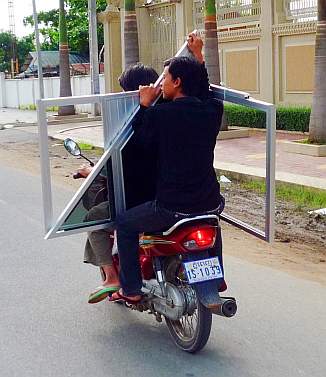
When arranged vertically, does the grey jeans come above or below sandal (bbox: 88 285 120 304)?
above

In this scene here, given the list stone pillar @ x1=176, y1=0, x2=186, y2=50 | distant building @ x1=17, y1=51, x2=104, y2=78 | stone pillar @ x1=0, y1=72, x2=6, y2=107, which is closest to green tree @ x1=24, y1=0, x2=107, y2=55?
distant building @ x1=17, y1=51, x2=104, y2=78

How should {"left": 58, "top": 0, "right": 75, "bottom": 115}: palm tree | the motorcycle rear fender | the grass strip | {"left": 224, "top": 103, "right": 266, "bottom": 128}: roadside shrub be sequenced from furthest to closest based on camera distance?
{"left": 58, "top": 0, "right": 75, "bottom": 115}: palm tree
{"left": 224, "top": 103, "right": 266, "bottom": 128}: roadside shrub
the grass strip
the motorcycle rear fender

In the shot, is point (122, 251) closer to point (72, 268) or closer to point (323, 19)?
point (72, 268)

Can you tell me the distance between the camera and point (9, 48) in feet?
260

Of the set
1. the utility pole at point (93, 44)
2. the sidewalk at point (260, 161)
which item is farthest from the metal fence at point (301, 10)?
the utility pole at point (93, 44)

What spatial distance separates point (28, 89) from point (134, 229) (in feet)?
144

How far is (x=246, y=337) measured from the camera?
4852mm

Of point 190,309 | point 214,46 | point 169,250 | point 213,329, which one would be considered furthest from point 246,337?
point 214,46

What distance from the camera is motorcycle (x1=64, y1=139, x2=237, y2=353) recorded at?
432cm

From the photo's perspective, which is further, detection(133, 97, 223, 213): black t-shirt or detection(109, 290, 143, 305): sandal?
detection(109, 290, 143, 305): sandal

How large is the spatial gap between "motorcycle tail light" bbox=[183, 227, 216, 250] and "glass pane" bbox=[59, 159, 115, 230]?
2.08ft

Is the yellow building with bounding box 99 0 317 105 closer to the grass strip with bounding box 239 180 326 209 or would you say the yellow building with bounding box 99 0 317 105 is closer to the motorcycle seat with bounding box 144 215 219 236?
the grass strip with bounding box 239 180 326 209

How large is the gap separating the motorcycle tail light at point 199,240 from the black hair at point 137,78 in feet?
3.83

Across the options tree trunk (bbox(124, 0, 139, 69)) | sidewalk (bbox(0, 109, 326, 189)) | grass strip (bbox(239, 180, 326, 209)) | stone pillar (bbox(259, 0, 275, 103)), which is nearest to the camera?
grass strip (bbox(239, 180, 326, 209))
